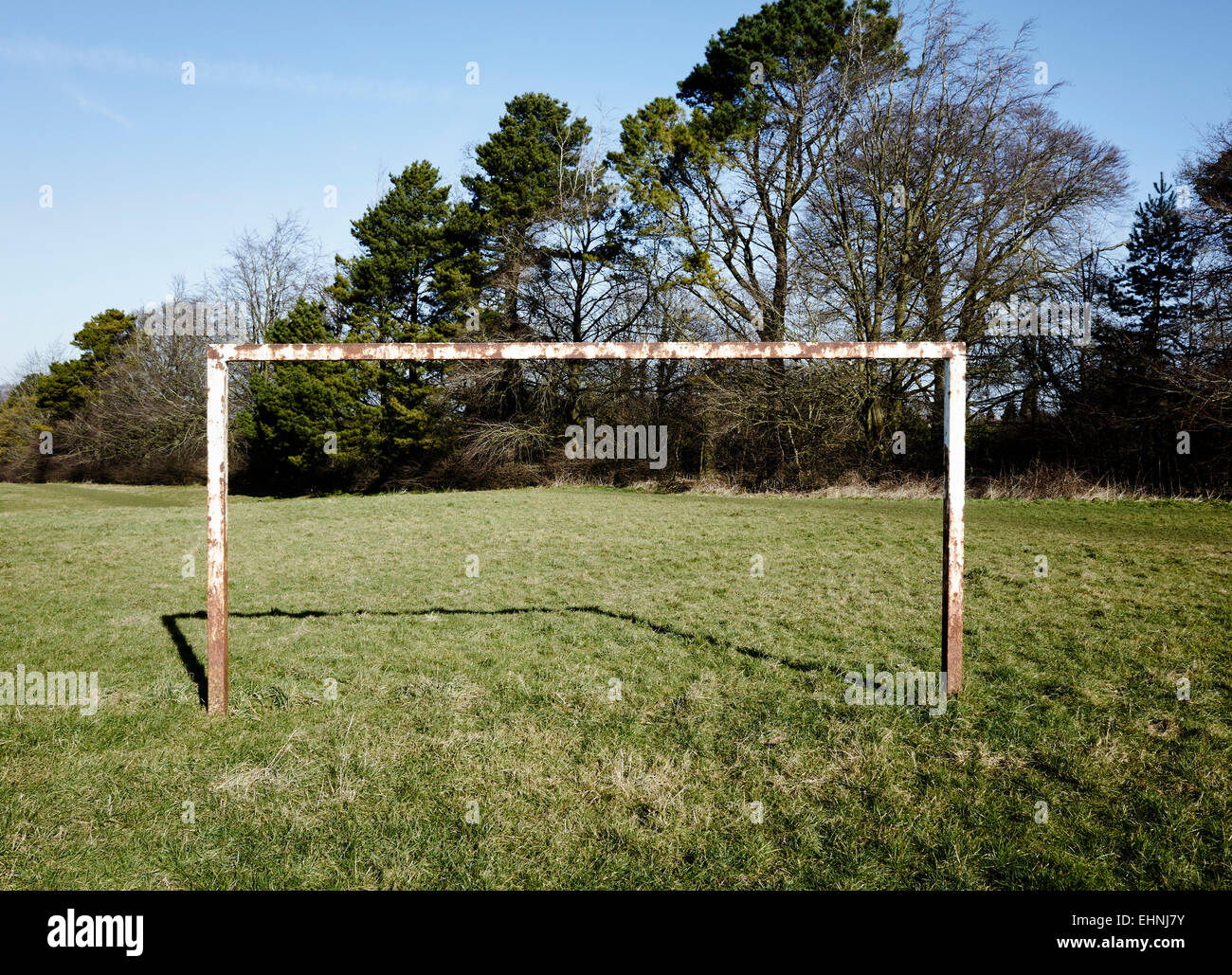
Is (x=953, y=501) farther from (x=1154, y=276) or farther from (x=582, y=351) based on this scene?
(x=1154, y=276)

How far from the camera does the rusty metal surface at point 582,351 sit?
13.8 ft

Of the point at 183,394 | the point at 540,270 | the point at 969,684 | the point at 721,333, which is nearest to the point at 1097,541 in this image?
the point at 969,684

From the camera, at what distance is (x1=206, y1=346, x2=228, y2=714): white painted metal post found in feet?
14.2

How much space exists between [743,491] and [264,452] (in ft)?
66.4

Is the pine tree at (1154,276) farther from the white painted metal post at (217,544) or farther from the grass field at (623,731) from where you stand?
the white painted metal post at (217,544)

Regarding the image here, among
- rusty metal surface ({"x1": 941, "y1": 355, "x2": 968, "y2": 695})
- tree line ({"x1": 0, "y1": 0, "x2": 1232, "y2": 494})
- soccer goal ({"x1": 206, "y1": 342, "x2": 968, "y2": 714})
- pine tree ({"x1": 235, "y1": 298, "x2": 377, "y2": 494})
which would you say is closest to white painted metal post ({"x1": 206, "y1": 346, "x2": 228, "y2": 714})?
soccer goal ({"x1": 206, "y1": 342, "x2": 968, "y2": 714})

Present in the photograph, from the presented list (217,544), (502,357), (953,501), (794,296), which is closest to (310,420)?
(794,296)

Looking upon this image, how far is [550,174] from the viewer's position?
26.2 meters

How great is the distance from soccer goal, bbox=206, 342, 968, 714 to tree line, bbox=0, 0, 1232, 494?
1540cm

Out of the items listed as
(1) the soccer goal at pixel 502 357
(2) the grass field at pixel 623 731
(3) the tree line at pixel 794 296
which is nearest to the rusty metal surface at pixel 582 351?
(1) the soccer goal at pixel 502 357

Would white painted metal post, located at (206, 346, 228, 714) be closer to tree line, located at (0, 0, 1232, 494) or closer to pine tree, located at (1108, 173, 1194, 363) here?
tree line, located at (0, 0, 1232, 494)

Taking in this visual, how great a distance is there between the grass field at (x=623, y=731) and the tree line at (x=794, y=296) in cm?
1190

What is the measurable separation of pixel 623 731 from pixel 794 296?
1871cm
